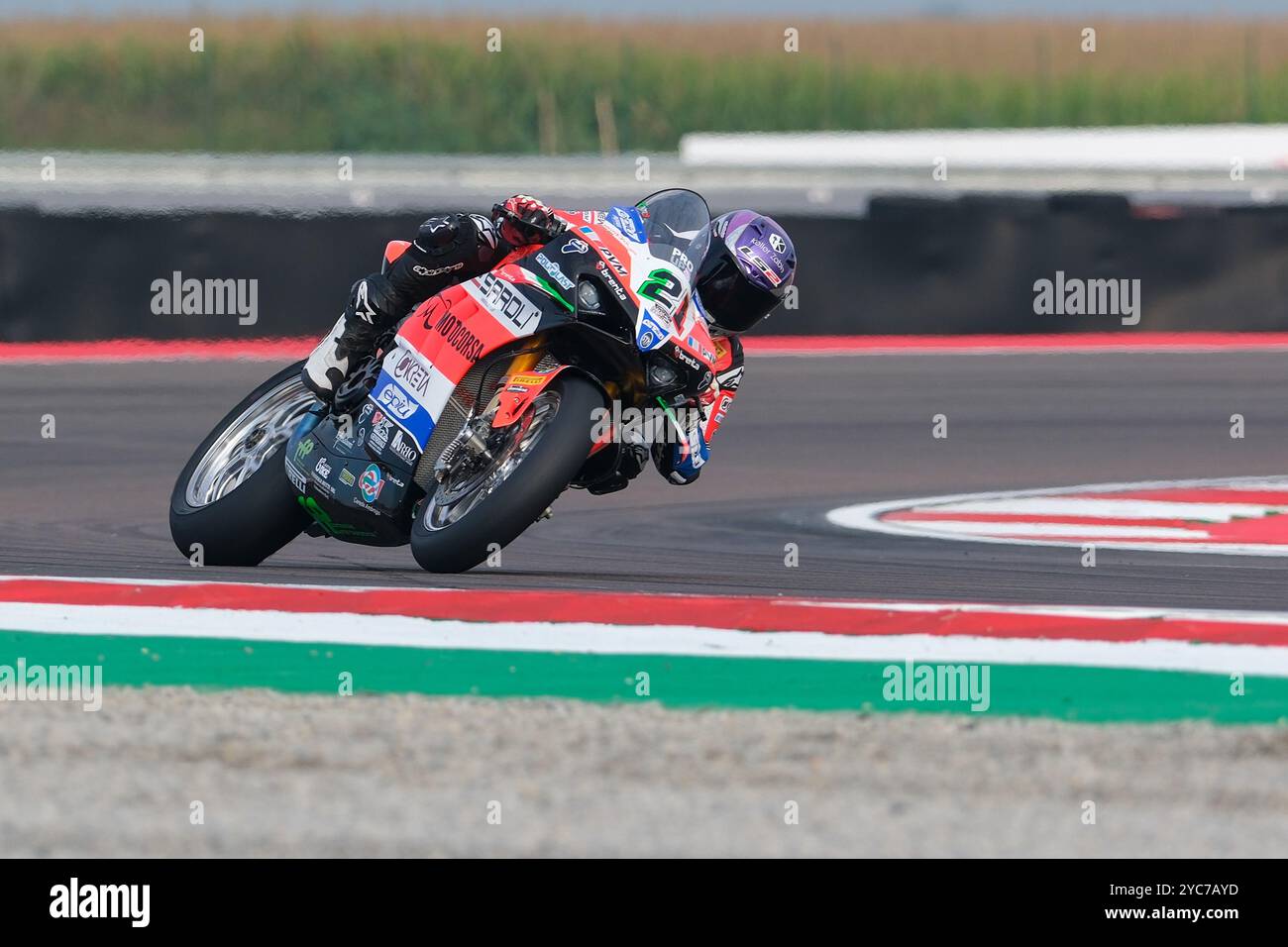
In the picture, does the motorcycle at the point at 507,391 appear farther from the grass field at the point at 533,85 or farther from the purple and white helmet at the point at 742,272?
the grass field at the point at 533,85

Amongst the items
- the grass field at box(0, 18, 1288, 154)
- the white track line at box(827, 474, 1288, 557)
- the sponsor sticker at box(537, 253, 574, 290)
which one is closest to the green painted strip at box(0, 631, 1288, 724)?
the sponsor sticker at box(537, 253, 574, 290)

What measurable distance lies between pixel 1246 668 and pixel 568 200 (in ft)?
35.9

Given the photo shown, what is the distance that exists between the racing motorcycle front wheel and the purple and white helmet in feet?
1.72

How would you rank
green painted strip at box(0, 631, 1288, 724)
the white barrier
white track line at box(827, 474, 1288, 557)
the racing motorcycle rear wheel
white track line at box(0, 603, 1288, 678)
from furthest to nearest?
the white barrier → white track line at box(827, 474, 1288, 557) → the racing motorcycle rear wheel → white track line at box(0, 603, 1288, 678) → green painted strip at box(0, 631, 1288, 724)

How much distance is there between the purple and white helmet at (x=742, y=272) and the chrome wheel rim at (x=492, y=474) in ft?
2.03

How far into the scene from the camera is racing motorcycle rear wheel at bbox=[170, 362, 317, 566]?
820 cm

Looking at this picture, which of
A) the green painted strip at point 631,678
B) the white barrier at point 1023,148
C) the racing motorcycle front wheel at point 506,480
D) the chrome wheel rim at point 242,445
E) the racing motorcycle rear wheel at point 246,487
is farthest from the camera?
the white barrier at point 1023,148

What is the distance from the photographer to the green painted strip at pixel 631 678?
6.57 metres

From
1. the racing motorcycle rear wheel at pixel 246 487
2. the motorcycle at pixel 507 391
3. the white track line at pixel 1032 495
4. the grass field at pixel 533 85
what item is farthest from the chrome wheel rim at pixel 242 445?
the grass field at pixel 533 85

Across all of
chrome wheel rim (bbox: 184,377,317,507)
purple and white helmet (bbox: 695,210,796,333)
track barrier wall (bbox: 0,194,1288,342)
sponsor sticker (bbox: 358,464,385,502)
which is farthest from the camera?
track barrier wall (bbox: 0,194,1288,342)

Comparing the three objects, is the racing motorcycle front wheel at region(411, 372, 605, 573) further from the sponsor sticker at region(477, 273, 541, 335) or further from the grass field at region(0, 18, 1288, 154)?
the grass field at region(0, 18, 1288, 154)

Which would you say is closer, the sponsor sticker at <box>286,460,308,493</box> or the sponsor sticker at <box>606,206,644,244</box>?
the sponsor sticker at <box>606,206,644,244</box>
